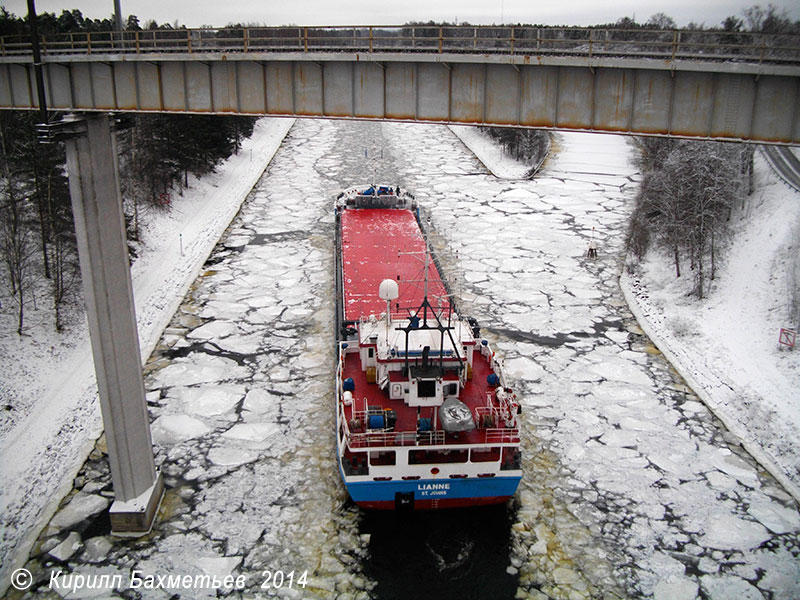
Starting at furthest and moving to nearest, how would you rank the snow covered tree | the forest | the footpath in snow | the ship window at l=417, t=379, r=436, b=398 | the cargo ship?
the snow covered tree, the forest, the ship window at l=417, t=379, r=436, b=398, the footpath in snow, the cargo ship

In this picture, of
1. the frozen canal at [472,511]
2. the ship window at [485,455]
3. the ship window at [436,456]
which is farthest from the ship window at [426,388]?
the frozen canal at [472,511]

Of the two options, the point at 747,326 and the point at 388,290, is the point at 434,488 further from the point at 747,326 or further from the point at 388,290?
the point at 747,326

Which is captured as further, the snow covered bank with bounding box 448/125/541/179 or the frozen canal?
the snow covered bank with bounding box 448/125/541/179

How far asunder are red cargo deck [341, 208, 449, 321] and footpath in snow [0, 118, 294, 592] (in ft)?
21.6

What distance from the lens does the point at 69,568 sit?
13117 millimetres

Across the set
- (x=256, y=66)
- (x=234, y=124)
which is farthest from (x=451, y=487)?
(x=234, y=124)

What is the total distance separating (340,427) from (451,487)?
297 cm

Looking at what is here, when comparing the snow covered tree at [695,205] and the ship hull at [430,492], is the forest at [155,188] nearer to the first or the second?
the snow covered tree at [695,205]

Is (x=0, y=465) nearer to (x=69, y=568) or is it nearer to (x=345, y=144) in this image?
(x=69, y=568)

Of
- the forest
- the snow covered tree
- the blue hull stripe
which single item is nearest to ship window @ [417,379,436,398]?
the blue hull stripe

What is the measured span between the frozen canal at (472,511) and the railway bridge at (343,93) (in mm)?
1687

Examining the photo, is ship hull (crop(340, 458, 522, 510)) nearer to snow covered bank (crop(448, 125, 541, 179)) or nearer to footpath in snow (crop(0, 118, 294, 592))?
footpath in snow (crop(0, 118, 294, 592))
